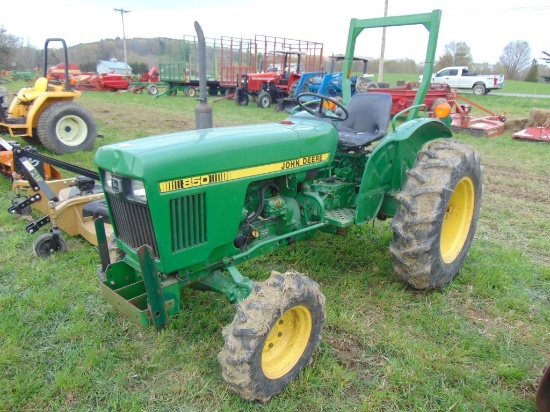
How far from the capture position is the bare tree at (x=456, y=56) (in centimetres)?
3843

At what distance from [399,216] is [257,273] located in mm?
1243

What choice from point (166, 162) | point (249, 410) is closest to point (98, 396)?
point (249, 410)

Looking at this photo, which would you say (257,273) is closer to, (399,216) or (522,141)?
(399,216)

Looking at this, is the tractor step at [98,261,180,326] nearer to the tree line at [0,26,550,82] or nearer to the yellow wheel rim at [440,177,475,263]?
the yellow wheel rim at [440,177,475,263]

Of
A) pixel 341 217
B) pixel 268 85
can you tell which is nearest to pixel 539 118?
pixel 341 217

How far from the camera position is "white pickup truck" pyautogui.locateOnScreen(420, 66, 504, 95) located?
23.2m

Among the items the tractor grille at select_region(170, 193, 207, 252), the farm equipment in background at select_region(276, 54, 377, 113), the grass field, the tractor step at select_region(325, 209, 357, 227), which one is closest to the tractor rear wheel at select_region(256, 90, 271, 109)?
the farm equipment in background at select_region(276, 54, 377, 113)

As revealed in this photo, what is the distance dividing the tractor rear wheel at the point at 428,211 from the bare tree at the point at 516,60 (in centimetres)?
4607

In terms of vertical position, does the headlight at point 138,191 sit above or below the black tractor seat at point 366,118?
below

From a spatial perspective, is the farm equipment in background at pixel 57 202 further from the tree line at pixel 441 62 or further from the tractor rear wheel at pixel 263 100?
the tree line at pixel 441 62

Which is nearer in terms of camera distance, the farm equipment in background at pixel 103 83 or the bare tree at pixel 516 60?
the farm equipment in background at pixel 103 83

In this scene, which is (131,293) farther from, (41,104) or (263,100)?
(263,100)

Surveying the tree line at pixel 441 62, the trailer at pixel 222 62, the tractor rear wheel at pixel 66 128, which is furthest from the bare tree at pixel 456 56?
the tractor rear wheel at pixel 66 128

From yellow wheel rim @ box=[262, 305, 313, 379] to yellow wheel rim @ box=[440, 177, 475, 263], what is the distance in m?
1.61
